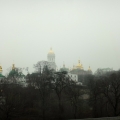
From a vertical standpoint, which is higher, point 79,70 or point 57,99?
point 79,70

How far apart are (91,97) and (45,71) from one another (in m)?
6.34

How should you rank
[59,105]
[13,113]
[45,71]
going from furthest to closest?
[45,71]
[59,105]
[13,113]

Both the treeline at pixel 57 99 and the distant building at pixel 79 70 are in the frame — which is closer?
the treeline at pixel 57 99

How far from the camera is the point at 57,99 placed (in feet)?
89.8

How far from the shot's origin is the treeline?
79.3 feet

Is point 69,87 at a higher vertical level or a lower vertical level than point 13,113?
higher

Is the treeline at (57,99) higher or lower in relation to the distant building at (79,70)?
lower

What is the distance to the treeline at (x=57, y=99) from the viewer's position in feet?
79.3

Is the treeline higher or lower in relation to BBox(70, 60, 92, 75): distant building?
lower

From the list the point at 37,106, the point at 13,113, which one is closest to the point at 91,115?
the point at 37,106

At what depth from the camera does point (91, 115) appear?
2539 centimetres

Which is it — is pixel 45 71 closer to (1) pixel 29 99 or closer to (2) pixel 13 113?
(1) pixel 29 99

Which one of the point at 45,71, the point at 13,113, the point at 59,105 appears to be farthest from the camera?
the point at 45,71

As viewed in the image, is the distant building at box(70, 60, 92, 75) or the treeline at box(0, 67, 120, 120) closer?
the treeline at box(0, 67, 120, 120)
